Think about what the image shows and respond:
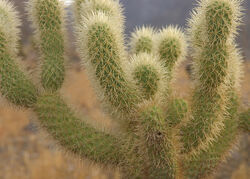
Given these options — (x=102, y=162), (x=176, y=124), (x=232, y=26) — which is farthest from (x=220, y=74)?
(x=102, y=162)

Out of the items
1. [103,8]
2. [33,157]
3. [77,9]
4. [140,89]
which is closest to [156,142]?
[140,89]

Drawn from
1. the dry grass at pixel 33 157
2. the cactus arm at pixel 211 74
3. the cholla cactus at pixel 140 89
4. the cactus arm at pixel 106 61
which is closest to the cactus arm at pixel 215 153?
the cholla cactus at pixel 140 89

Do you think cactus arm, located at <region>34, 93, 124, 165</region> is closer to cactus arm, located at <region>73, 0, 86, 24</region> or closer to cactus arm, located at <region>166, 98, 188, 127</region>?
cactus arm, located at <region>166, 98, 188, 127</region>

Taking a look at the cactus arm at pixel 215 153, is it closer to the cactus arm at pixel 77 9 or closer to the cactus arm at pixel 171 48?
the cactus arm at pixel 171 48

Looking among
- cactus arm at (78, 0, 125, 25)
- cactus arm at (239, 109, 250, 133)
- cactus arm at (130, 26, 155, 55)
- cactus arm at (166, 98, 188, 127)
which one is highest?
cactus arm at (78, 0, 125, 25)

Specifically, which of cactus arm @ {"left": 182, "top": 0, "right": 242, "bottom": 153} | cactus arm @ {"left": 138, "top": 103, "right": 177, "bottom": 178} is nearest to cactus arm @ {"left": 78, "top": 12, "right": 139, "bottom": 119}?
cactus arm @ {"left": 138, "top": 103, "right": 177, "bottom": 178}

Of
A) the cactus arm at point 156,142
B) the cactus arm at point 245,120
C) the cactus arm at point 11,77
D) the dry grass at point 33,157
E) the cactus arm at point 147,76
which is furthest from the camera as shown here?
the dry grass at point 33,157

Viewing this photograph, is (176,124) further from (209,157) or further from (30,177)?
(30,177)
